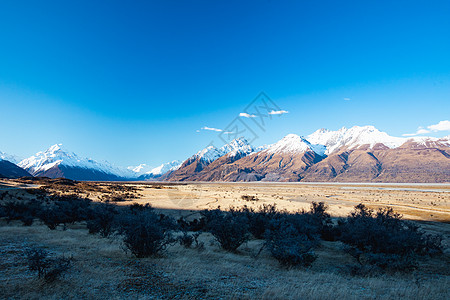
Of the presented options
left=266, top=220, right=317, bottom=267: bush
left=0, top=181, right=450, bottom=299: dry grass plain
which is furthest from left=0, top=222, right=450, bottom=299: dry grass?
left=266, top=220, right=317, bottom=267: bush

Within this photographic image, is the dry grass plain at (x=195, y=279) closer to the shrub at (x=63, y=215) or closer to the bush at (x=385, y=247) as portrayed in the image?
the bush at (x=385, y=247)

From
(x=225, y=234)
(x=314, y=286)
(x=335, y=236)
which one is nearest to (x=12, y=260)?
(x=225, y=234)

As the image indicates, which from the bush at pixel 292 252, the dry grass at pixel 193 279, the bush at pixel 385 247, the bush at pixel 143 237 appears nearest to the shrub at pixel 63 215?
the dry grass at pixel 193 279

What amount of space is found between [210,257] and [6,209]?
26505mm

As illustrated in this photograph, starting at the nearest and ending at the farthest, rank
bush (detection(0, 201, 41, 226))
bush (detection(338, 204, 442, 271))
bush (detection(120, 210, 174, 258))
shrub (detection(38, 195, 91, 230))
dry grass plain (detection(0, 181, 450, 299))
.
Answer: dry grass plain (detection(0, 181, 450, 299))
bush (detection(120, 210, 174, 258))
bush (detection(338, 204, 442, 271))
shrub (detection(38, 195, 91, 230))
bush (detection(0, 201, 41, 226))

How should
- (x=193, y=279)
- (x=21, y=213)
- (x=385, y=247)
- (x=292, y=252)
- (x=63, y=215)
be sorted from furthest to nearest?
(x=21, y=213) < (x=63, y=215) < (x=385, y=247) < (x=292, y=252) < (x=193, y=279)

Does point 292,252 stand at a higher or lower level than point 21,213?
higher

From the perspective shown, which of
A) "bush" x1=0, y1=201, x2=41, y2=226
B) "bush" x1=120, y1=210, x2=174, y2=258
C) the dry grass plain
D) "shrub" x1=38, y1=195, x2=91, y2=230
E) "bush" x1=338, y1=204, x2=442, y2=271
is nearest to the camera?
the dry grass plain

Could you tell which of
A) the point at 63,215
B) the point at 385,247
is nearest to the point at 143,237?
the point at 385,247

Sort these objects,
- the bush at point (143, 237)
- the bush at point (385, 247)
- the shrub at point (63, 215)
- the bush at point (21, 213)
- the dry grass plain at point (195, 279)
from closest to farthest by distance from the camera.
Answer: the dry grass plain at point (195, 279) < the bush at point (143, 237) < the bush at point (385, 247) < the shrub at point (63, 215) < the bush at point (21, 213)

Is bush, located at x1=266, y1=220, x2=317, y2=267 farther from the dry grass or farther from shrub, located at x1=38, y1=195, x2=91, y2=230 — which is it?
shrub, located at x1=38, y1=195, x2=91, y2=230

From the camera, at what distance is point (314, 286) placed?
823 centimetres

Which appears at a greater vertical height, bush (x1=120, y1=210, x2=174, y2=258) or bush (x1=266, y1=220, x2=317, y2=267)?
bush (x1=120, y1=210, x2=174, y2=258)

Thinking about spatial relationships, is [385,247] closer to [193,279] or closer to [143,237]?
[193,279]
